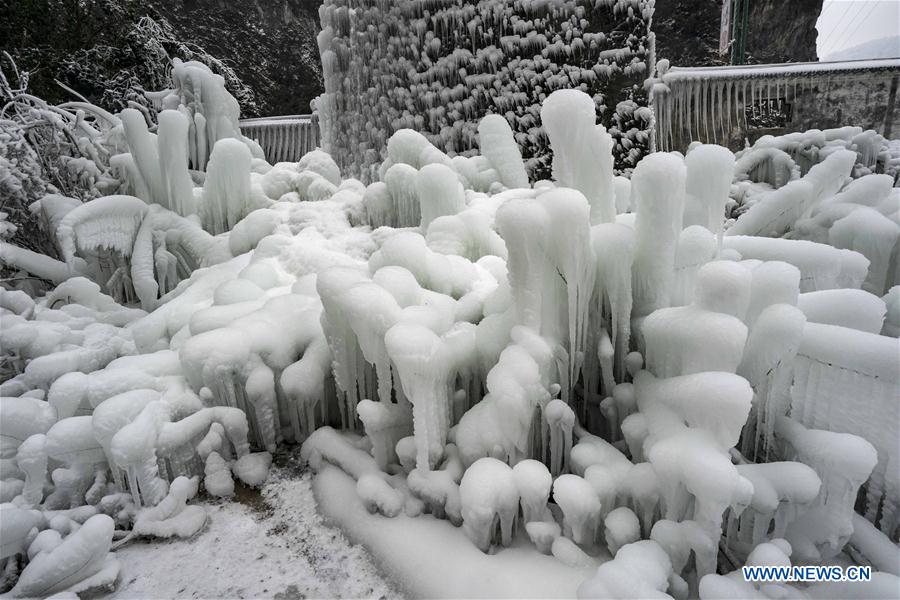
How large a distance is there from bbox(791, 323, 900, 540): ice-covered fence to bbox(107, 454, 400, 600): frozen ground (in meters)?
1.80

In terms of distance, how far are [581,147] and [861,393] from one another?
1.55 meters

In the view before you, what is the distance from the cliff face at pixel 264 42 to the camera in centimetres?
2364

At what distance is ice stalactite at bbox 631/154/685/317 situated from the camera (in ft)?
7.13

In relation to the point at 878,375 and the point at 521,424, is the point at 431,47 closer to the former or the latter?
the point at 521,424

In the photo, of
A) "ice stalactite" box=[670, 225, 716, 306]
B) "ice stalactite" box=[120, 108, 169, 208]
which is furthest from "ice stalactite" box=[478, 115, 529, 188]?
"ice stalactite" box=[120, 108, 169, 208]

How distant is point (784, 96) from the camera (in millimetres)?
11555

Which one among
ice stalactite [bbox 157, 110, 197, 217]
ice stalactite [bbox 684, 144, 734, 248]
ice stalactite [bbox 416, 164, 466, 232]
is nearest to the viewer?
ice stalactite [bbox 684, 144, 734, 248]

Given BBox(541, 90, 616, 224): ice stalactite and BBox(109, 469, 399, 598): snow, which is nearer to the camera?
BBox(109, 469, 399, 598): snow

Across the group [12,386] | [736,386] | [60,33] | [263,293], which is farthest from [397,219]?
[60,33]

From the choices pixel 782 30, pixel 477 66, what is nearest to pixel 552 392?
pixel 477 66

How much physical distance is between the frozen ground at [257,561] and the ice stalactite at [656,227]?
1700 mm

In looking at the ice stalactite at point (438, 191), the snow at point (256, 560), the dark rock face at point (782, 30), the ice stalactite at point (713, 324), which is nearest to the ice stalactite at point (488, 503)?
the snow at point (256, 560)

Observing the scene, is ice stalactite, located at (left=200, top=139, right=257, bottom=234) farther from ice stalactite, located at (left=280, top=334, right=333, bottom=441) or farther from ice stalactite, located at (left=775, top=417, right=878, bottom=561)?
ice stalactite, located at (left=775, top=417, right=878, bottom=561)

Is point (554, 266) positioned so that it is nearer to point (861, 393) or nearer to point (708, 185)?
point (708, 185)
